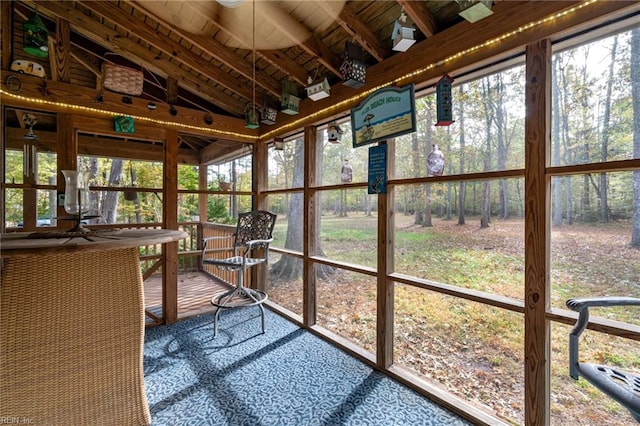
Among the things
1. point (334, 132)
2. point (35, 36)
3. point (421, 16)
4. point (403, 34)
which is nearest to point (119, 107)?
point (35, 36)

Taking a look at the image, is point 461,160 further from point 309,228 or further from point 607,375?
point 607,375

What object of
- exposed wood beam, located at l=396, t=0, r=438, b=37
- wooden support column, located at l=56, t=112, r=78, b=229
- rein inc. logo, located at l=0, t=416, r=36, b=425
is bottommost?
rein inc. logo, located at l=0, t=416, r=36, b=425

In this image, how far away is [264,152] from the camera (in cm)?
383

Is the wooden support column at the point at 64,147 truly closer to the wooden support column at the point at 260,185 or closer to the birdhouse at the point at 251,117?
the birdhouse at the point at 251,117

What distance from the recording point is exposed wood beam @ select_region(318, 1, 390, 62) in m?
1.97

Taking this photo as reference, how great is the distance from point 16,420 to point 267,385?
1.30 meters

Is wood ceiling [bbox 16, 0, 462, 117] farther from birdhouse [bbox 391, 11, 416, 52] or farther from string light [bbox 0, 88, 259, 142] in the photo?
string light [bbox 0, 88, 259, 142]

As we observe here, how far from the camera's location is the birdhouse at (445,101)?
1.80 metres

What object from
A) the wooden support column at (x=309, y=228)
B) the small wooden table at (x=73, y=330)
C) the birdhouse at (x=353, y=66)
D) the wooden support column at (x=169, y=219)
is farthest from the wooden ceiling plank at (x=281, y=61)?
the small wooden table at (x=73, y=330)

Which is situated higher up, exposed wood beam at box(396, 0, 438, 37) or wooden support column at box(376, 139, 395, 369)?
exposed wood beam at box(396, 0, 438, 37)

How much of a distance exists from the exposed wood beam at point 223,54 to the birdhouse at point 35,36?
0.59 m

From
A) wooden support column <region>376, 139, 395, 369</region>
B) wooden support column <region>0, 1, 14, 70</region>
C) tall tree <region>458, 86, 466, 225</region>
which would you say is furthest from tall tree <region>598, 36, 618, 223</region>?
wooden support column <region>0, 1, 14, 70</region>

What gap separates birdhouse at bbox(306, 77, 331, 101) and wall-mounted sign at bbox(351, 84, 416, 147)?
0.34 meters

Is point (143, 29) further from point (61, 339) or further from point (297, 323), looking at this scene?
point (297, 323)
